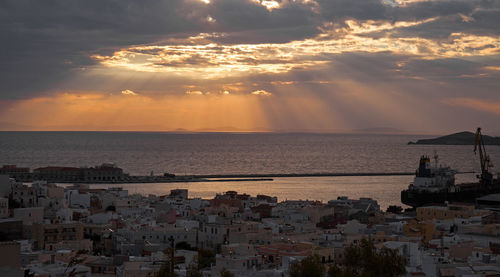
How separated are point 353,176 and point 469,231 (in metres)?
71.4

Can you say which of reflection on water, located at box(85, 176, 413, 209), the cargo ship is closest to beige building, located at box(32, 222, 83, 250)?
reflection on water, located at box(85, 176, 413, 209)

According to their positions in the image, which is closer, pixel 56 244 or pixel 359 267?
pixel 359 267

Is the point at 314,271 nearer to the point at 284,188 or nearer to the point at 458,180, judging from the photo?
the point at 284,188

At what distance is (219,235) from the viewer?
36.2 meters

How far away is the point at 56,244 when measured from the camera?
32.8m

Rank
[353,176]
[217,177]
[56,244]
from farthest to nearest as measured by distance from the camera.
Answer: [353,176] → [217,177] → [56,244]

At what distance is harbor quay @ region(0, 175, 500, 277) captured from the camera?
23672 mm

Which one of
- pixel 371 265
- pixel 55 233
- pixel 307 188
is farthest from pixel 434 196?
pixel 371 265

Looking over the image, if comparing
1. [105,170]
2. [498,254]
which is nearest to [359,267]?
[498,254]

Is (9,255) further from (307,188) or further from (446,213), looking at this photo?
(307,188)

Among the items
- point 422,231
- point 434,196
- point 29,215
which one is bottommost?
point 422,231

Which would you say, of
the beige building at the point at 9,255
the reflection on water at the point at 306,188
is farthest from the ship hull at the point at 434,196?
the beige building at the point at 9,255

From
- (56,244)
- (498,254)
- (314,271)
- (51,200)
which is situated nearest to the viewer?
(314,271)

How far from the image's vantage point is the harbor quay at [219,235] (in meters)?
23.7
